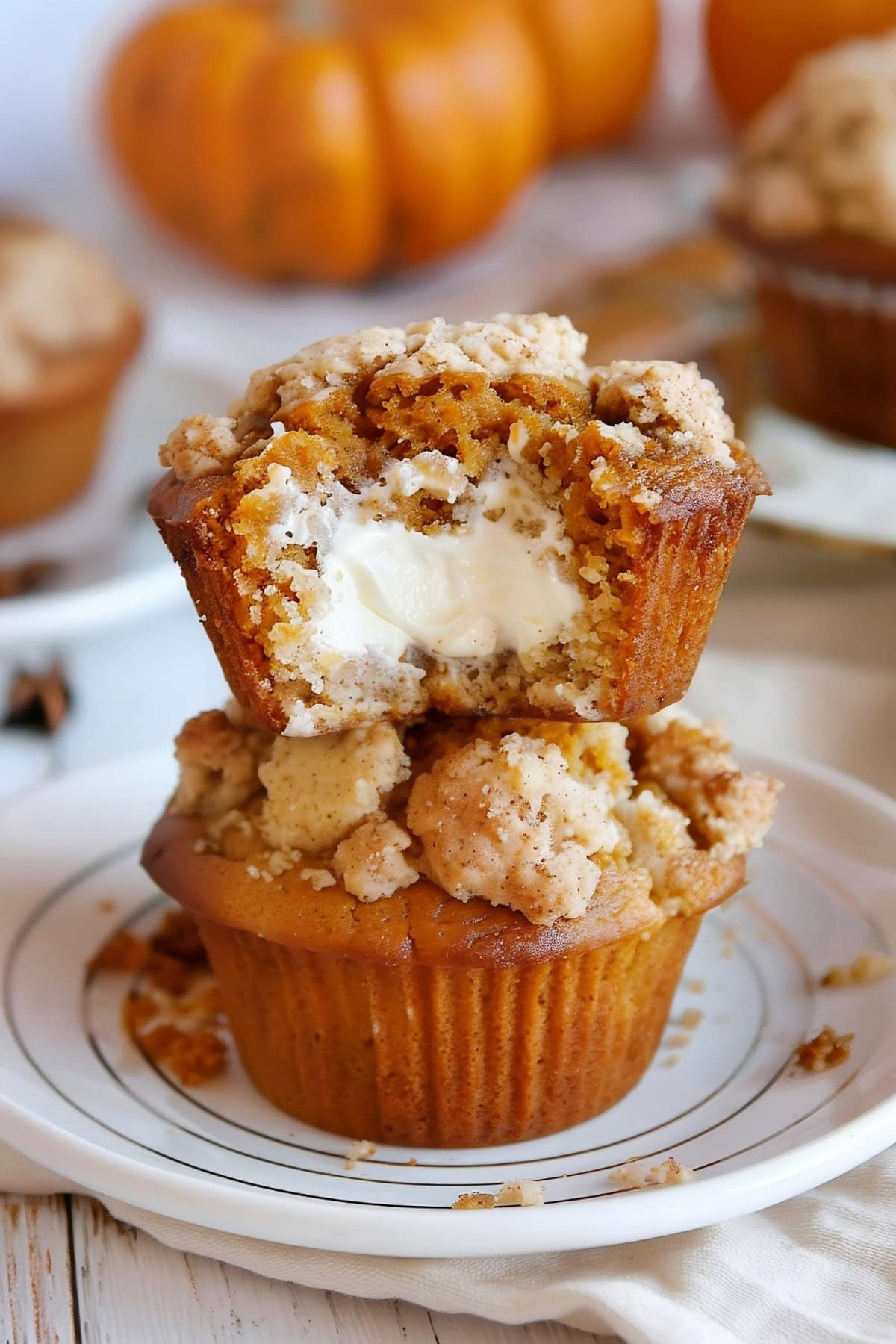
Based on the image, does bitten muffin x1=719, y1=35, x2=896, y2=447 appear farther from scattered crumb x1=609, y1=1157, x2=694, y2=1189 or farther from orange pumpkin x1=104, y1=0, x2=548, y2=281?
scattered crumb x1=609, y1=1157, x2=694, y2=1189

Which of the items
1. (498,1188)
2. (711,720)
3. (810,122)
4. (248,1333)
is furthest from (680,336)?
(248,1333)

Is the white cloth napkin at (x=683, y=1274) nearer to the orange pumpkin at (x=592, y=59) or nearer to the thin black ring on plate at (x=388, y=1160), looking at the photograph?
the thin black ring on plate at (x=388, y=1160)

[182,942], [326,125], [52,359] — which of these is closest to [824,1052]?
[182,942]

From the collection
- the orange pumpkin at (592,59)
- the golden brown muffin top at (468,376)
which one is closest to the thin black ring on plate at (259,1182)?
the golden brown muffin top at (468,376)

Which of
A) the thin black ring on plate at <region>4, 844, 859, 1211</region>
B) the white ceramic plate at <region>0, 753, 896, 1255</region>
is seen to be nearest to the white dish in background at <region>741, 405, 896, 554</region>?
the white ceramic plate at <region>0, 753, 896, 1255</region>

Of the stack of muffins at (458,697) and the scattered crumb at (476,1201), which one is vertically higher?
the stack of muffins at (458,697)

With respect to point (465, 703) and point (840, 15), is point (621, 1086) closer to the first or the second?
point (465, 703)
